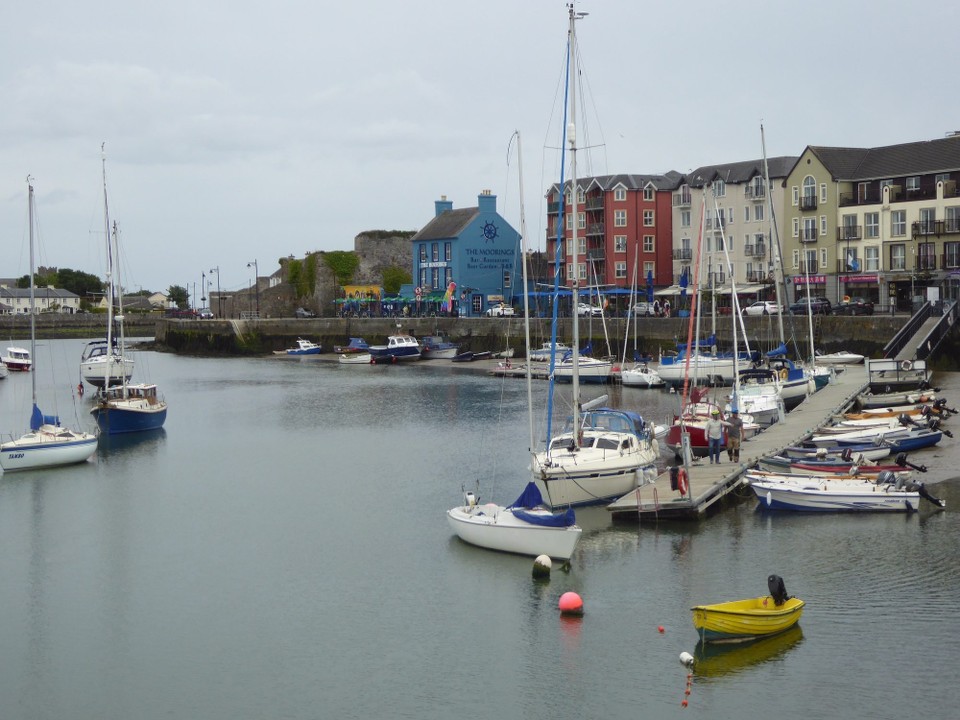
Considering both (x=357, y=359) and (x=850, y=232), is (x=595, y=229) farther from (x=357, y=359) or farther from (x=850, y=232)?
(x=850, y=232)

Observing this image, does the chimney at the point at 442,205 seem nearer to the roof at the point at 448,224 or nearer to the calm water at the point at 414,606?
the roof at the point at 448,224

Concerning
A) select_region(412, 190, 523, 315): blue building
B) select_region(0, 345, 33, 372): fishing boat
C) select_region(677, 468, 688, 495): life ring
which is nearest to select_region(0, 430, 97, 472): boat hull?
select_region(677, 468, 688, 495): life ring

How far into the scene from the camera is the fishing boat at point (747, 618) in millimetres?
18406

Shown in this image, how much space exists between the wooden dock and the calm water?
0.46 metres

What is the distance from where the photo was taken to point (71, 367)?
285 feet

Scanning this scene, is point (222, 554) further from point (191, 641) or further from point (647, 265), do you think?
point (647, 265)

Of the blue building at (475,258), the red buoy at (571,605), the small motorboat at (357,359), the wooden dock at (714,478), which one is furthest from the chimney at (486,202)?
the red buoy at (571,605)

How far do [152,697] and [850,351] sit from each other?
4830 cm

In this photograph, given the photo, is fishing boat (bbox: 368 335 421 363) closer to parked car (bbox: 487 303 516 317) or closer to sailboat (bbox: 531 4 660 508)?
parked car (bbox: 487 303 516 317)

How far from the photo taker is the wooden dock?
2566 centimetres

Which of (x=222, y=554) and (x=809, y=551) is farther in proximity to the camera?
(x=222, y=554)

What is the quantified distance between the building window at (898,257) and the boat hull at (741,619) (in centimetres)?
5338

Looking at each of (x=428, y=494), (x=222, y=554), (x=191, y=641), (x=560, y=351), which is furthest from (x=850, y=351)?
(x=191, y=641)

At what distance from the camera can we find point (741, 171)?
Answer: 79.2 meters
